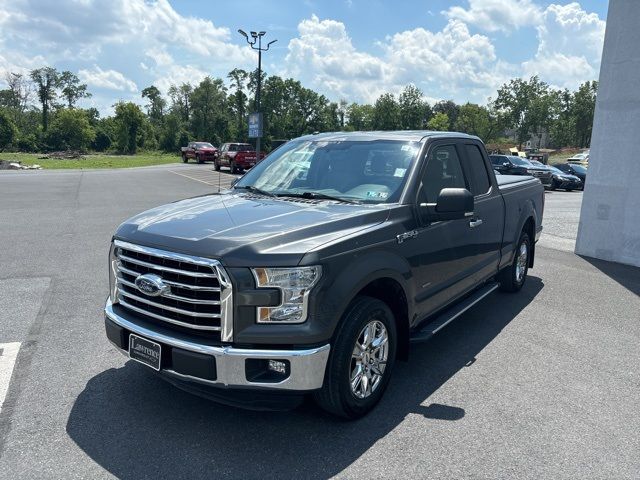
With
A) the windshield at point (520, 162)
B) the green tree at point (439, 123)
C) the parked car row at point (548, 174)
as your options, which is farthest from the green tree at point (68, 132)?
the parked car row at point (548, 174)

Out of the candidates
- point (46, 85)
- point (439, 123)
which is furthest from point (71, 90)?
point (439, 123)

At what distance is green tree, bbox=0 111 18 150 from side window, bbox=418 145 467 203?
291ft

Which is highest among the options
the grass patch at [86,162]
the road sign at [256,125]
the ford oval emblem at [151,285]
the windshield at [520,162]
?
the road sign at [256,125]

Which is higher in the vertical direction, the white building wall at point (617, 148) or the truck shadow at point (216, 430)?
the white building wall at point (617, 148)

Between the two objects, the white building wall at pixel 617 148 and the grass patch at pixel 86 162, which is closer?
the white building wall at pixel 617 148

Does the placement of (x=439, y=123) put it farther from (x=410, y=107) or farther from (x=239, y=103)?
(x=239, y=103)

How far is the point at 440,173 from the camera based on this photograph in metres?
4.45

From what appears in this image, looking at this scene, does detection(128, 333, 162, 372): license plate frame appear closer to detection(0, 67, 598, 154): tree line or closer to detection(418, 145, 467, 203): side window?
detection(418, 145, 467, 203): side window

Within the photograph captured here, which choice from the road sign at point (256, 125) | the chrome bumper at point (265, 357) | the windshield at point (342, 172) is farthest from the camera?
the road sign at point (256, 125)

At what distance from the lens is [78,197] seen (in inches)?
671

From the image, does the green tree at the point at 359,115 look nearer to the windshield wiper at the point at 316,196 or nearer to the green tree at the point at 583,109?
the green tree at the point at 583,109

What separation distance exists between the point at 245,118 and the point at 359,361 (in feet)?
288

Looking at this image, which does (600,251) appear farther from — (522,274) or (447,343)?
(447,343)

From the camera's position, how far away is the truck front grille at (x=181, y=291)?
2910mm
